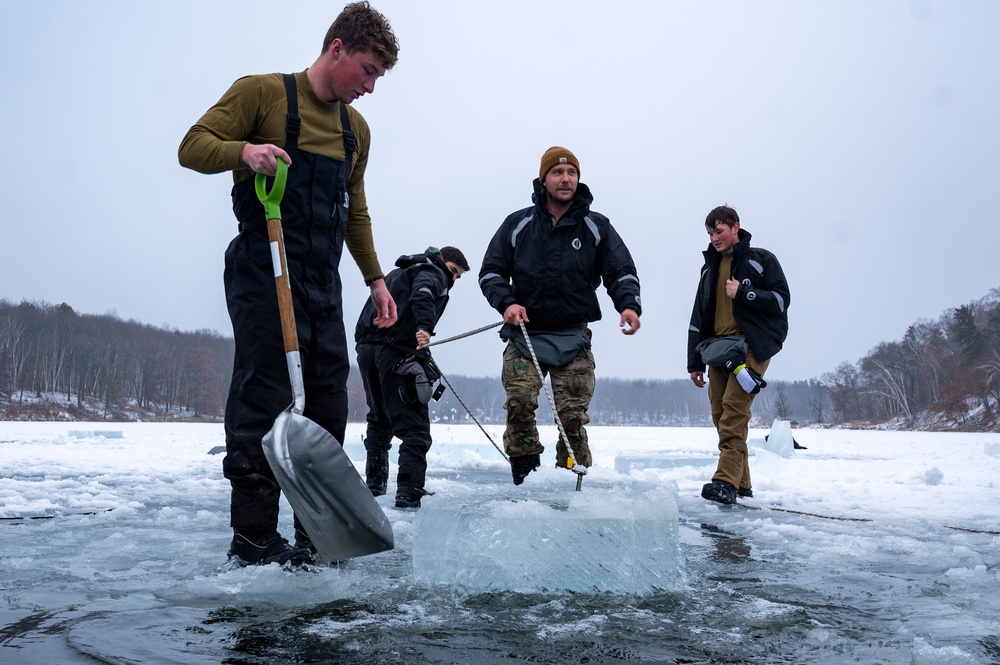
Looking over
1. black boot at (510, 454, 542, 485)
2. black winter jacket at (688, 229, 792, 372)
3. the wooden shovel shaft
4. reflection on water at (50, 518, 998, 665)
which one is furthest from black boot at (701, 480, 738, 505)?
the wooden shovel shaft

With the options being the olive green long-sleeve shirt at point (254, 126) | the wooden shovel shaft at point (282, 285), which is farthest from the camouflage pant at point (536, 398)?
the wooden shovel shaft at point (282, 285)

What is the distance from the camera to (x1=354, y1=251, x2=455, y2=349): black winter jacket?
4898 millimetres

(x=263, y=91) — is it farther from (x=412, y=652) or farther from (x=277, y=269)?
(x=412, y=652)

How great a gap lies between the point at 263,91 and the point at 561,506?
1.79 meters

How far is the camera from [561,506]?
94.1 inches

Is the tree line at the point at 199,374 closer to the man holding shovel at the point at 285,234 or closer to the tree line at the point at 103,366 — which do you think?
→ the tree line at the point at 103,366

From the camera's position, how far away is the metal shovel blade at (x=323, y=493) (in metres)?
2.11

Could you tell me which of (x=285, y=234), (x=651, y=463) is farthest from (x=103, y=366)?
(x=285, y=234)

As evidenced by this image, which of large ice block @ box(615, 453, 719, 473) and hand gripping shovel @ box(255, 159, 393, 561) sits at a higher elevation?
Result: hand gripping shovel @ box(255, 159, 393, 561)

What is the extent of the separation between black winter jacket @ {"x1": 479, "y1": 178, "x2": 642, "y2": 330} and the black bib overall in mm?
1724

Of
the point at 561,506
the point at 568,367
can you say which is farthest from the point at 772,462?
the point at 561,506

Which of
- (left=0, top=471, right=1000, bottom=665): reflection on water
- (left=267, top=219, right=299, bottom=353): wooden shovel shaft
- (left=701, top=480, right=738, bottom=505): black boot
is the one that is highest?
(left=267, top=219, right=299, bottom=353): wooden shovel shaft

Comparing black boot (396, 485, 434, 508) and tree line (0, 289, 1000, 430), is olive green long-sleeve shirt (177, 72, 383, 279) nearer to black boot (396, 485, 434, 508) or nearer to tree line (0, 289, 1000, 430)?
black boot (396, 485, 434, 508)

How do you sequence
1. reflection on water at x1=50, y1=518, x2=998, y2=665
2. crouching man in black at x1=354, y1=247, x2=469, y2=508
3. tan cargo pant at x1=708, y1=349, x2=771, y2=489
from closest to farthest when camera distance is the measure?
reflection on water at x1=50, y1=518, x2=998, y2=665
crouching man in black at x1=354, y1=247, x2=469, y2=508
tan cargo pant at x1=708, y1=349, x2=771, y2=489
